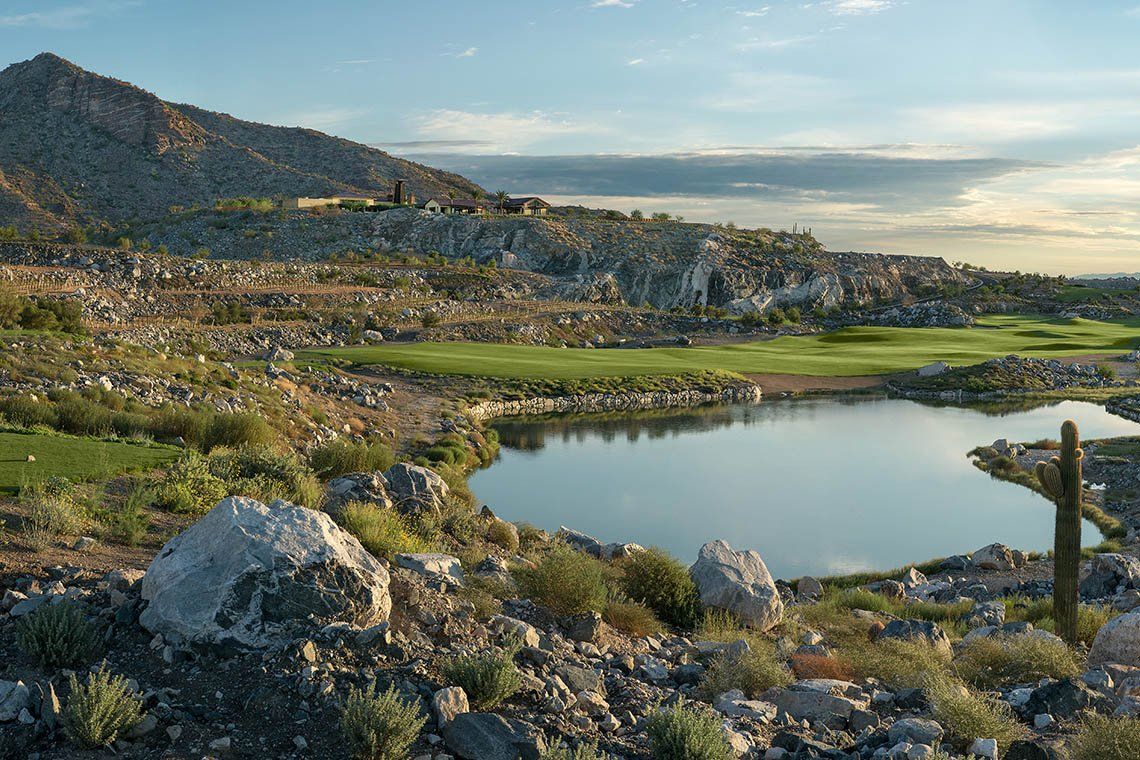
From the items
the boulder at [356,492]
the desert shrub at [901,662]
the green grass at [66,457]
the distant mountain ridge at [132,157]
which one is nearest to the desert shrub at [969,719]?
the desert shrub at [901,662]

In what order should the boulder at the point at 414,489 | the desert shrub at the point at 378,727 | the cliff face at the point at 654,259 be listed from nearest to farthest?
the desert shrub at the point at 378,727, the boulder at the point at 414,489, the cliff face at the point at 654,259

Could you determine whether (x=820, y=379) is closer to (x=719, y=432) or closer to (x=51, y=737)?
(x=719, y=432)

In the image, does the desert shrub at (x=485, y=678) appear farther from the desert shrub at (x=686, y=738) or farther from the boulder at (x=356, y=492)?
the boulder at (x=356, y=492)

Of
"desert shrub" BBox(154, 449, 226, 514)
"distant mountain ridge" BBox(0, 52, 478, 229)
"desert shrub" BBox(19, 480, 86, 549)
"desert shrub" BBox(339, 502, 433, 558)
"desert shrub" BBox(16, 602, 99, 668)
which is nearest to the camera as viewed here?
"desert shrub" BBox(16, 602, 99, 668)

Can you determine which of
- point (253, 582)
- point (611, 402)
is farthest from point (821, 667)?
point (611, 402)

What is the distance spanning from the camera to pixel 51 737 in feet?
23.7

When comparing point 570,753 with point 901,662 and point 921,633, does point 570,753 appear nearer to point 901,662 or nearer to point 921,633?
point 901,662

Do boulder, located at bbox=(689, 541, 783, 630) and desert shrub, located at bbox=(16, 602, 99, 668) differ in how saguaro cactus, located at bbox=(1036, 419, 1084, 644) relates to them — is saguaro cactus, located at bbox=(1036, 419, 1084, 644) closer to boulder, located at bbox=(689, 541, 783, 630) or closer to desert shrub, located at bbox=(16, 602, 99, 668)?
boulder, located at bbox=(689, 541, 783, 630)

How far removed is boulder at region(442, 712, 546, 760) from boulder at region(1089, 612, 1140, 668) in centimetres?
779

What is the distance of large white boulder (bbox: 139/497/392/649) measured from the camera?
857 cm

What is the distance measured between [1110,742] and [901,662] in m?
3.79

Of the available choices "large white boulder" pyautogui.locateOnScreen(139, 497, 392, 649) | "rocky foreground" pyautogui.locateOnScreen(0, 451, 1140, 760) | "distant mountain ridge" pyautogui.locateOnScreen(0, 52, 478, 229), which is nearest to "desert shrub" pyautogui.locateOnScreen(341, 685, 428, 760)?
"rocky foreground" pyautogui.locateOnScreen(0, 451, 1140, 760)

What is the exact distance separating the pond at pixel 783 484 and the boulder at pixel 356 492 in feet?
28.3

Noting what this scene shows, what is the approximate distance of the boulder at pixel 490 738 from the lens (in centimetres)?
757
